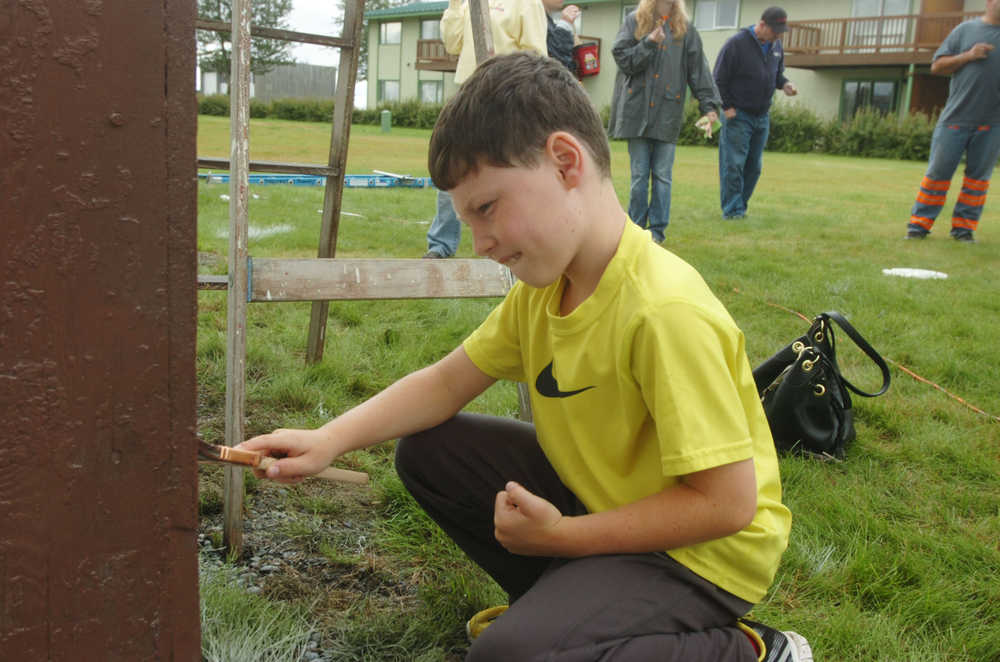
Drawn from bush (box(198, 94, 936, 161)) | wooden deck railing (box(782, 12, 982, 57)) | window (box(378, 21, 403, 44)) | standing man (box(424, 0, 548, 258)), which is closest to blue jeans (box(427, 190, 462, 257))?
standing man (box(424, 0, 548, 258))

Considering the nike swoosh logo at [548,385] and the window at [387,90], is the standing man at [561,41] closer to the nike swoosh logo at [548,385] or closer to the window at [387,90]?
the nike swoosh logo at [548,385]

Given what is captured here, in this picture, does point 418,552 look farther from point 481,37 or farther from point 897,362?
point 897,362

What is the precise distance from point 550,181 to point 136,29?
73 centimetres

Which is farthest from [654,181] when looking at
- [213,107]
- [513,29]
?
[213,107]

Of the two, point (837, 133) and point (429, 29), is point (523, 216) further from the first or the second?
point (429, 29)

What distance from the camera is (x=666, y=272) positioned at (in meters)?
1.48

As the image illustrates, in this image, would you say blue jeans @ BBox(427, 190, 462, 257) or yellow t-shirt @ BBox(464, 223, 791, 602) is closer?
yellow t-shirt @ BBox(464, 223, 791, 602)

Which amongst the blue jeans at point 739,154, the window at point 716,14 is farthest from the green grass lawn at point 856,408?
the window at point 716,14

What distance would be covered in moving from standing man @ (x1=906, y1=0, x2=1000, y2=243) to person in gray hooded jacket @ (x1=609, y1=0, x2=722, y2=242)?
2.11 metres

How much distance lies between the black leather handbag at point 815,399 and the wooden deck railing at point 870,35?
25.1m

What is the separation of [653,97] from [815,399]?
423 centimetres

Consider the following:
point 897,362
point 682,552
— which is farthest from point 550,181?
point 897,362

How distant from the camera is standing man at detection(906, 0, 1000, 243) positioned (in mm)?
7133

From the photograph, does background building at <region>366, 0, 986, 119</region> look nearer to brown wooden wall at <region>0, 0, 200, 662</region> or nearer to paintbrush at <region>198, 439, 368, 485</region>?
paintbrush at <region>198, 439, 368, 485</region>
